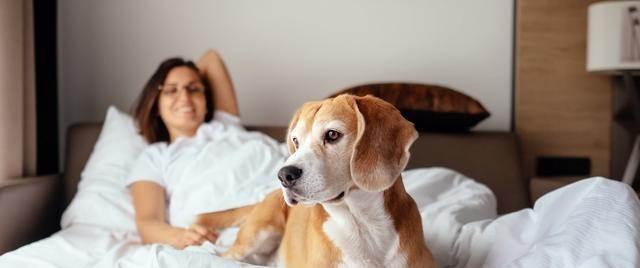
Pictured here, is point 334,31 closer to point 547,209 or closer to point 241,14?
point 241,14

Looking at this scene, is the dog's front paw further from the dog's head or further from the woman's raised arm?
the woman's raised arm

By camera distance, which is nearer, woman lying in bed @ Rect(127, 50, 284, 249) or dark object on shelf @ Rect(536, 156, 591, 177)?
woman lying in bed @ Rect(127, 50, 284, 249)

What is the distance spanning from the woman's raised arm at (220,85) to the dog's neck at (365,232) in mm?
1311

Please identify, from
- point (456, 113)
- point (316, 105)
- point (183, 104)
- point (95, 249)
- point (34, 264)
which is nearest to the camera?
point (316, 105)

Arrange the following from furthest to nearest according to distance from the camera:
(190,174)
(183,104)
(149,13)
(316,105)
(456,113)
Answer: (149,13) → (456,113) → (183,104) → (190,174) → (316,105)

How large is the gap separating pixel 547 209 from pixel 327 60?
1.52 m

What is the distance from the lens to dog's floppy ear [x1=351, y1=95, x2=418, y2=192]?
1005mm

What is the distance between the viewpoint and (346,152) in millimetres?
1037

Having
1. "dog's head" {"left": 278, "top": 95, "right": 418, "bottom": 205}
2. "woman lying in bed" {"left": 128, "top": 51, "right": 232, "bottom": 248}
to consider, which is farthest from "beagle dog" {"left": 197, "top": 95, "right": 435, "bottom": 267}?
"woman lying in bed" {"left": 128, "top": 51, "right": 232, "bottom": 248}

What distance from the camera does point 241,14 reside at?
2.69 metres

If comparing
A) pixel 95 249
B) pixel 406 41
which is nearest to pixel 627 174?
pixel 406 41

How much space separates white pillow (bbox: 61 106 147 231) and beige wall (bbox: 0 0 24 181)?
24cm

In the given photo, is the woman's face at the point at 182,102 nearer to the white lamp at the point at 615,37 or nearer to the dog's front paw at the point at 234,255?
the dog's front paw at the point at 234,255

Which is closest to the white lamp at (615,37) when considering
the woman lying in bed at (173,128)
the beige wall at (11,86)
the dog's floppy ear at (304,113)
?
the woman lying in bed at (173,128)
